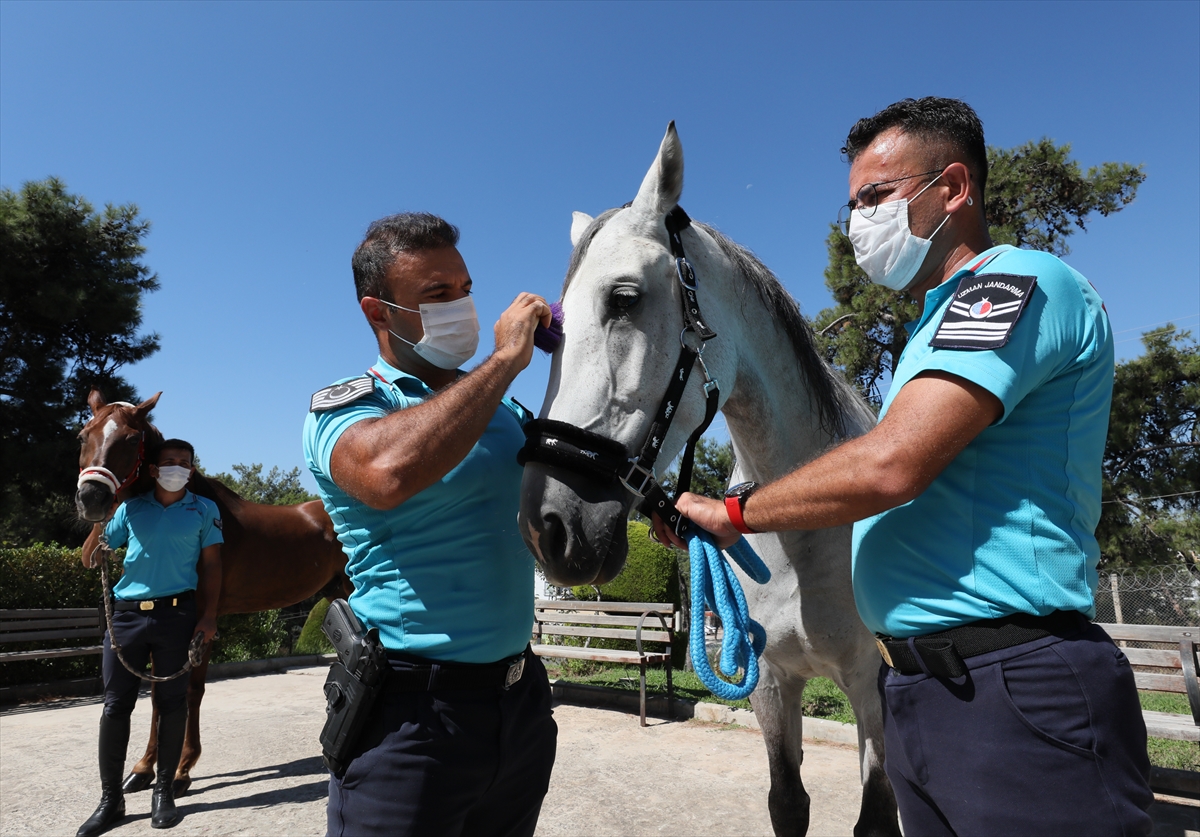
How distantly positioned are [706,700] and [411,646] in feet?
22.1

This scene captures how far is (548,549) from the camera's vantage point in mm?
1557

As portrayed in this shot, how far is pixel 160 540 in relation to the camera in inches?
183

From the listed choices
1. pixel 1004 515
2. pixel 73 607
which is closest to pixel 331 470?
pixel 1004 515

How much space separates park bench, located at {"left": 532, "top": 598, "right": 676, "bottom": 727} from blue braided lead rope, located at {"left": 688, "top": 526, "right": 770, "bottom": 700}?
5.41 metres

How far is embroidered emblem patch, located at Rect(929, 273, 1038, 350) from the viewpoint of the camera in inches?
47.4

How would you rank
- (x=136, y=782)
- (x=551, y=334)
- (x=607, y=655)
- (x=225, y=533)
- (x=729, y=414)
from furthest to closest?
(x=607, y=655)
(x=225, y=533)
(x=136, y=782)
(x=729, y=414)
(x=551, y=334)

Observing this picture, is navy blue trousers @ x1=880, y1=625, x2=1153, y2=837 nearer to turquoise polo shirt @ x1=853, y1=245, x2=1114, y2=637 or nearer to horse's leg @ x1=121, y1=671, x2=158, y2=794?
turquoise polo shirt @ x1=853, y1=245, x2=1114, y2=637

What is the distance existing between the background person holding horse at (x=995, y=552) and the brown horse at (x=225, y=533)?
3572mm

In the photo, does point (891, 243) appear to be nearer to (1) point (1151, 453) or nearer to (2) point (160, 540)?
(2) point (160, 540)

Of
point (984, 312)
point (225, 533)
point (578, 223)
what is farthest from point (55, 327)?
point (984, 312)

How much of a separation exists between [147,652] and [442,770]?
13.5ft

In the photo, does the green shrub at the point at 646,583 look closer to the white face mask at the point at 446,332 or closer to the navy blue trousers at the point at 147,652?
the navy blue trousers at the point at 147,652

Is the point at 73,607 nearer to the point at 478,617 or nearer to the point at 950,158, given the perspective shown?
the point at 478,617

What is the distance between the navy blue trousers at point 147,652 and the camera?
430 centimetres
